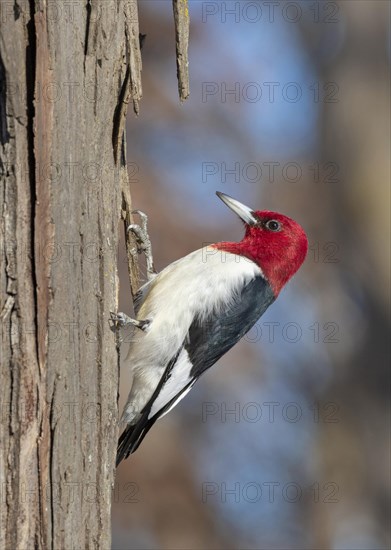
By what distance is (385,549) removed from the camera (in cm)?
757

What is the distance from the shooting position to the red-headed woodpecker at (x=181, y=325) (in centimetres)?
433

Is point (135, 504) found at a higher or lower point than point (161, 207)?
lower

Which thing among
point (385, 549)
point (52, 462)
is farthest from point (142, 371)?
point (385, 549)

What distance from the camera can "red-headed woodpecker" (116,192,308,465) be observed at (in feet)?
14.2

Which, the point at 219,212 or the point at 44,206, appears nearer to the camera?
the point at 44,206

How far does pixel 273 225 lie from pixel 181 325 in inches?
33.7

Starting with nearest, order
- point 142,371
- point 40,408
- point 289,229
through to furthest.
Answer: point 40,408
point 142,371
point 289,229

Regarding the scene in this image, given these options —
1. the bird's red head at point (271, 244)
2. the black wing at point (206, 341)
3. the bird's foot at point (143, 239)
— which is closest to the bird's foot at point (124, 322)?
the black wing at point (206, 341)

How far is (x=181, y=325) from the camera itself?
4.37 meters

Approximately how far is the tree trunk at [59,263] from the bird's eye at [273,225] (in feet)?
5.18

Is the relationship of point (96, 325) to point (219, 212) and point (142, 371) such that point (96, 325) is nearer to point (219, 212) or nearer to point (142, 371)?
point (142, 371)

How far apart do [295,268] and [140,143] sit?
408 centimetres

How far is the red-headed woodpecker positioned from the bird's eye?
1.18ft

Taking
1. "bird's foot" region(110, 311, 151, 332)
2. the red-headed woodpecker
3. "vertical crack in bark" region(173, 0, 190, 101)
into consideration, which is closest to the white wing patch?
the red-headed woodpecker
